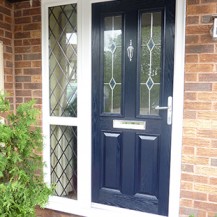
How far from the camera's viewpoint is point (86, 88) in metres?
2.51

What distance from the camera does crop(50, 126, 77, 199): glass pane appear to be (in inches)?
106

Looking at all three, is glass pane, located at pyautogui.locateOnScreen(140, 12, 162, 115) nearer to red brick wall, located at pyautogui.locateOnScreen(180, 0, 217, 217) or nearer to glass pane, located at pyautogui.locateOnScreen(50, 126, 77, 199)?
red brick wall, located at pyautogui.locateOnScreen(180, 0, 217, 217)

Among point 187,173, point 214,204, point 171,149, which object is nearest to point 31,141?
point 171,149

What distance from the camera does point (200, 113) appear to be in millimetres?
2098

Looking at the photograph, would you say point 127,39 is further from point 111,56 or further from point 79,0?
point 79,0

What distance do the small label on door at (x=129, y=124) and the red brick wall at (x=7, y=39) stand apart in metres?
1.28

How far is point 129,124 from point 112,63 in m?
0.63

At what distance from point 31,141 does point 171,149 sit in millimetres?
1261

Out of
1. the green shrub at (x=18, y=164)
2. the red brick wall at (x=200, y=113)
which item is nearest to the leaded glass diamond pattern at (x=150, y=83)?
the red brick wall at (x=200, y=113)

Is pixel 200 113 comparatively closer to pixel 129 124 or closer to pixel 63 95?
pixel 129 124

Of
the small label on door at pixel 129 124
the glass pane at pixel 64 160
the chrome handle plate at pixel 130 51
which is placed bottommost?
the glass pane at pixel 64 160

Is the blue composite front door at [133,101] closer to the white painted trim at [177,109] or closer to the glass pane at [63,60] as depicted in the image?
the white painted trim at [177,109]

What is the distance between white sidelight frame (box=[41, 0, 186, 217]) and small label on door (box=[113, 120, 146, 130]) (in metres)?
0.28

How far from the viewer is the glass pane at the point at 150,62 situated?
2264 mm
